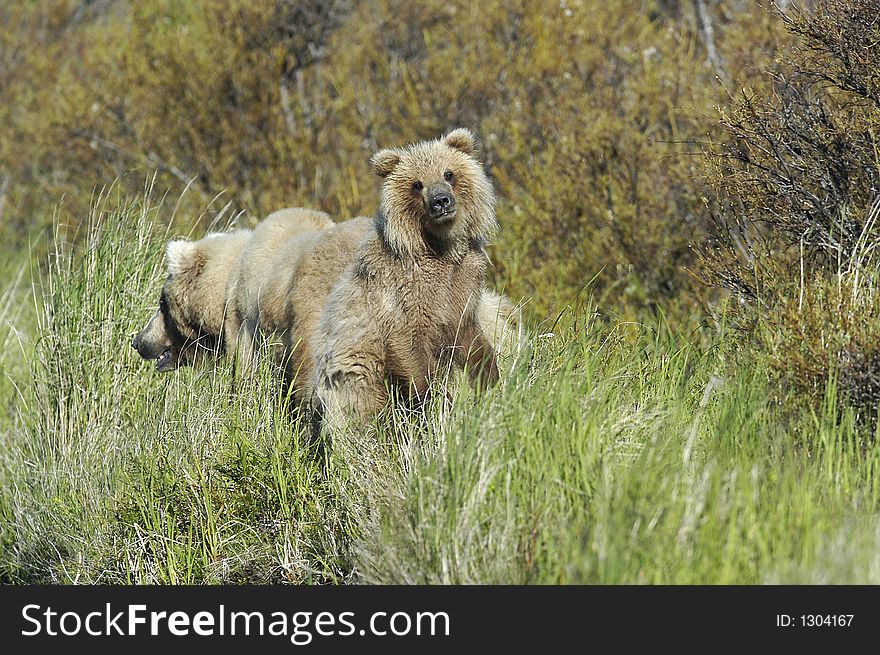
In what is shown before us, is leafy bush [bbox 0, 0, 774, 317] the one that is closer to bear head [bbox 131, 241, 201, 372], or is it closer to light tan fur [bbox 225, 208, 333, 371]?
light tan fur [bbox 225, 208, 333, 371]

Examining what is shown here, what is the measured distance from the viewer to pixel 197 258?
26.5ft

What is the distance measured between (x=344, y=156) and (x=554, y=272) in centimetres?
424

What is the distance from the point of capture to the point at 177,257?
799 centimetres

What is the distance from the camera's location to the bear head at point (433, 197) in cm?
604

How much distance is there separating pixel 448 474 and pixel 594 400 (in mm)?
822

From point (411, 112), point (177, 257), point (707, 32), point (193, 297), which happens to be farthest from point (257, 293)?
point (707, 32)

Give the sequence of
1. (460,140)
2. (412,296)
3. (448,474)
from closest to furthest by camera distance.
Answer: (448,474)
(412,296)
(460,140)

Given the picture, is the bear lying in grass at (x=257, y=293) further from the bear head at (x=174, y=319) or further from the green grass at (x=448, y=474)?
the green grass at (x=448, y=474)

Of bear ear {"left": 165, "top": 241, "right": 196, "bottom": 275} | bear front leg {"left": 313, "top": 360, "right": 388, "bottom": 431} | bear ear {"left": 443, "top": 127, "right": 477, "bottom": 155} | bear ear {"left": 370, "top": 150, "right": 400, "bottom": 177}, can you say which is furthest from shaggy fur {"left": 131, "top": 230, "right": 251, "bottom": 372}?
bear ear {"left": 443, "top": 127, "right": 477, "bottom": 155}

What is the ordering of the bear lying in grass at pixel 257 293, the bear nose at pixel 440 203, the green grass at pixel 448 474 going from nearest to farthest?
the green grass at pixel 448 474, the bear nose at pixel 440 203, the bear lying in grass at pixel 257 293

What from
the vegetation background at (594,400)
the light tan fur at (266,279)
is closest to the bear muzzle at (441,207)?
the vegetation background at (594,400)

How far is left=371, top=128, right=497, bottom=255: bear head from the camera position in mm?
6039

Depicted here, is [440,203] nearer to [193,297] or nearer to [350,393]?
[350,393]

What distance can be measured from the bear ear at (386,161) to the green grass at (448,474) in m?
1.17
